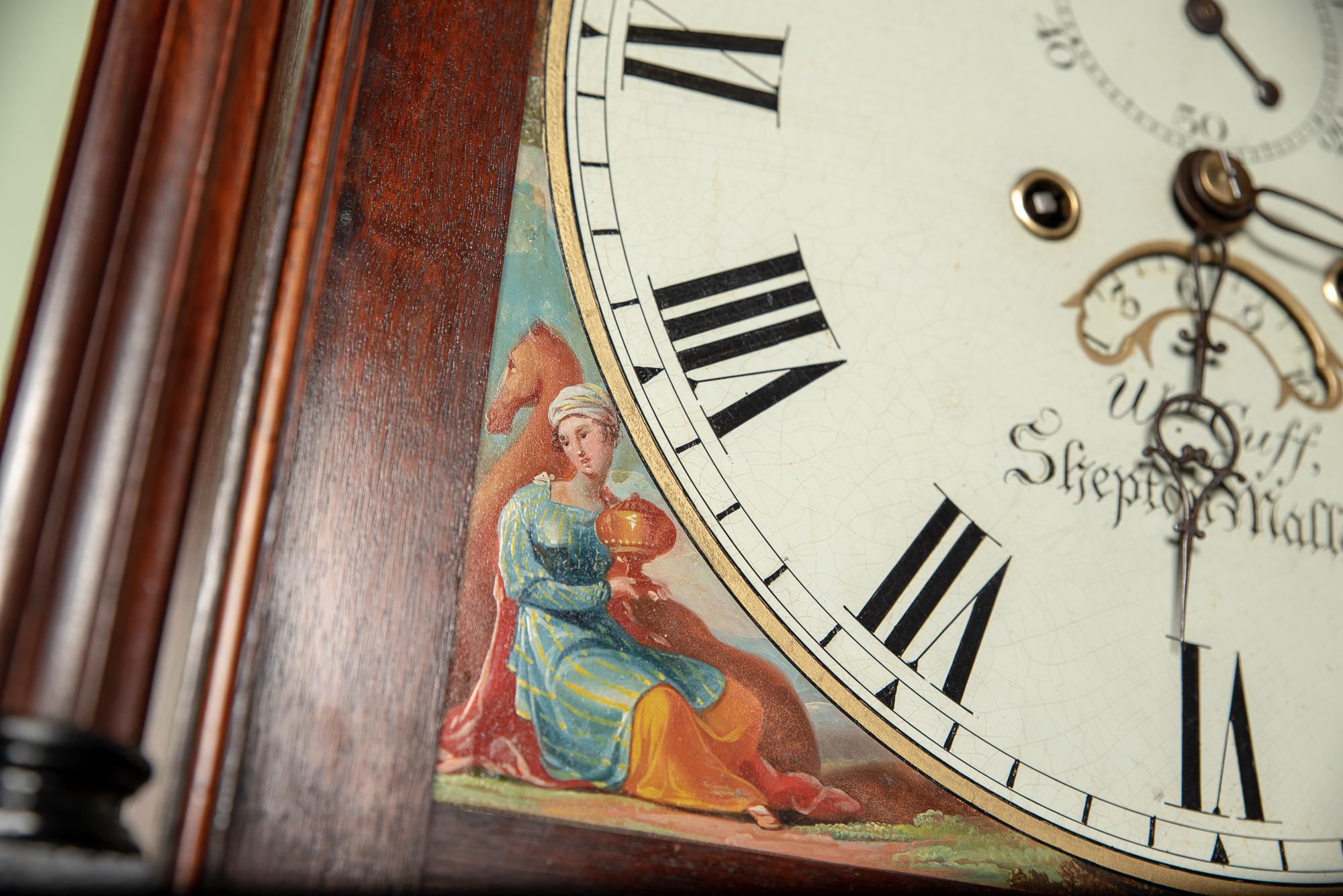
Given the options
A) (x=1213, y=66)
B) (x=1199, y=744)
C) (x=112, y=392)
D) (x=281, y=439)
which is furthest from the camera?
(x=1213, y=66)

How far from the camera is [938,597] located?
3.04 ft

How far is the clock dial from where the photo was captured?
89 centimetres

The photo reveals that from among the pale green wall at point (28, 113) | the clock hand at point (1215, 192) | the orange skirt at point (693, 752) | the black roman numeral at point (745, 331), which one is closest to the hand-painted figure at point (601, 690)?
the orange skirt at point (693, 752)

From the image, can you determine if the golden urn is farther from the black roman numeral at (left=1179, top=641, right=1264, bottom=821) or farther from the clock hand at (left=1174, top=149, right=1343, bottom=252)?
the clock hand at (left=1174, top=149, right=1343, bottom=252)

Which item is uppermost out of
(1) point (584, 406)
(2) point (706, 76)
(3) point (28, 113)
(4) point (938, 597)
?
(2) point (706, 76)

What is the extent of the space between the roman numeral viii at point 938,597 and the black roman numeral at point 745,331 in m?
0.16

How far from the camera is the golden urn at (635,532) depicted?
2.73 ft

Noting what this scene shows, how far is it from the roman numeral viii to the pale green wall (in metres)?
0.63

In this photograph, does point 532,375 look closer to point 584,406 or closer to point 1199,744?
point 584,406

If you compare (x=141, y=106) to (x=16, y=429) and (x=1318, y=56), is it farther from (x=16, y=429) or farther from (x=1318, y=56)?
(x=1318, y=56)

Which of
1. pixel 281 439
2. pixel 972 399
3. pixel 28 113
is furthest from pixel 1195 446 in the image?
pixel 28 113

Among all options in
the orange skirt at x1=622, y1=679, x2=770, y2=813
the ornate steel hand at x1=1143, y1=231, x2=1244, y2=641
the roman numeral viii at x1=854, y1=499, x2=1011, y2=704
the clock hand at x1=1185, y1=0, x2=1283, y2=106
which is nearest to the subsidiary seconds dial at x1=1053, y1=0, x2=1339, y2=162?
the clock hand at x1=1185, y1=0, x2=1283, y2=106

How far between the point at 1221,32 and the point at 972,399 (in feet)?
1.86

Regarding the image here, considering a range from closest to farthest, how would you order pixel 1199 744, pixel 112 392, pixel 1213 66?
1. pixel 112 392
2. pixel 1199 744
3. pixel 1213 66
